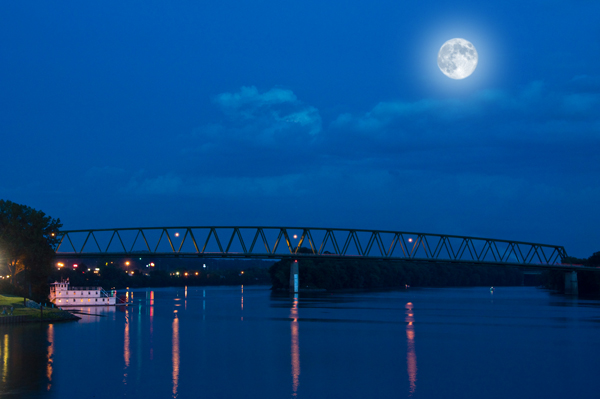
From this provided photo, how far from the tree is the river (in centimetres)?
1986

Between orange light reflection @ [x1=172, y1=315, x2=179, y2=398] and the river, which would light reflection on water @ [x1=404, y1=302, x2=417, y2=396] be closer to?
the river

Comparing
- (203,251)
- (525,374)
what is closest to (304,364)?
(525,374)

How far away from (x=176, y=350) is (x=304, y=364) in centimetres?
1297

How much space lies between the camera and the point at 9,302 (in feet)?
263

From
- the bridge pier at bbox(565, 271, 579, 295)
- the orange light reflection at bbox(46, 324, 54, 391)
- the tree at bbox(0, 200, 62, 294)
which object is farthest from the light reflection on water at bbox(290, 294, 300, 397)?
the bridge pier at bbox(565, 271, 579, 295)

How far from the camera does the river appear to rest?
37.0m

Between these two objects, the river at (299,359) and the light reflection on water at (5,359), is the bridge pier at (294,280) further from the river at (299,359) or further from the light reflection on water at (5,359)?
the light reflection on water at (5,359)

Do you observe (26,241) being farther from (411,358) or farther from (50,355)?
(411,358)

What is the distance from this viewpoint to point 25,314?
73.0 m

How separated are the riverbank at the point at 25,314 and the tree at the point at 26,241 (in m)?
11.7

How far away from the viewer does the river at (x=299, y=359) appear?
37.0 meters

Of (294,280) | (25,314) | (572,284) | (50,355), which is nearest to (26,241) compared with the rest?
(25,314)

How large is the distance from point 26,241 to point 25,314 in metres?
25.9

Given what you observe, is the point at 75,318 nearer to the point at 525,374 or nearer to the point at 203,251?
the point at 525,374
